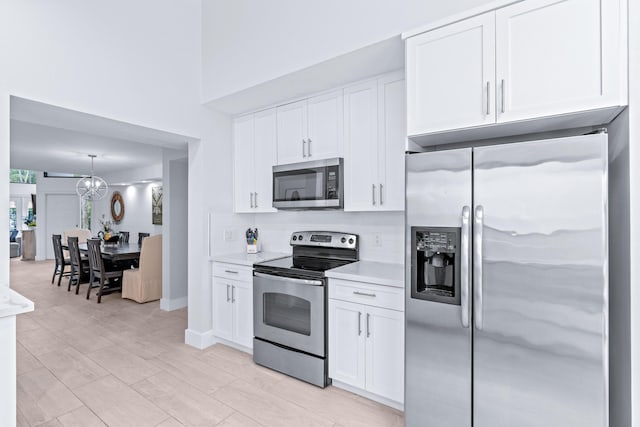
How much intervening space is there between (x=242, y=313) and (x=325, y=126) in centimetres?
185

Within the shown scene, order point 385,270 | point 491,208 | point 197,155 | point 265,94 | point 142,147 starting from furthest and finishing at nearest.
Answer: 1. point 142,147
2. point 197,155
3. point 265,94
4. point 385,270
5. point 491,208

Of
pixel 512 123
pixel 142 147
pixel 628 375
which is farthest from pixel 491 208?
pixel 142 147

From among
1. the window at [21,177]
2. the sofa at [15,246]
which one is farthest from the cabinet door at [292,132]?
the window at [21,177]

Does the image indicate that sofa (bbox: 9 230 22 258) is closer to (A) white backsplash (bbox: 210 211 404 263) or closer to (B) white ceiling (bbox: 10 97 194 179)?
(B) white ceiling (bbox: 10 97 194 179)

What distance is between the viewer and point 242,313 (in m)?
3.10

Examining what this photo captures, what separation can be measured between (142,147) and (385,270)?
15.7 feet

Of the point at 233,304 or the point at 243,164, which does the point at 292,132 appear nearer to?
the point at 243,164

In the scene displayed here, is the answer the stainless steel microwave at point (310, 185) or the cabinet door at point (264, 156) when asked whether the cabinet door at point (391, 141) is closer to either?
the stainless steel microwave at point (310, 185)

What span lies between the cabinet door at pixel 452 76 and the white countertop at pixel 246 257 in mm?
1840

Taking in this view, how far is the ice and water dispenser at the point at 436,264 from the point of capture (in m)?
1.75

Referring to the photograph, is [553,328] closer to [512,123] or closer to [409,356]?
[409,356]

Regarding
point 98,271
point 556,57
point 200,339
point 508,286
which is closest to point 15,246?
point 98,271

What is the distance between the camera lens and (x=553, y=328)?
151cm

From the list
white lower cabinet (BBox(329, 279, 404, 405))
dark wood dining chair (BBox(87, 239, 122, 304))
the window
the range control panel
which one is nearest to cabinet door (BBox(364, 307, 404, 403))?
white lower cabinet (BBox(329, 279, 404, 405))
